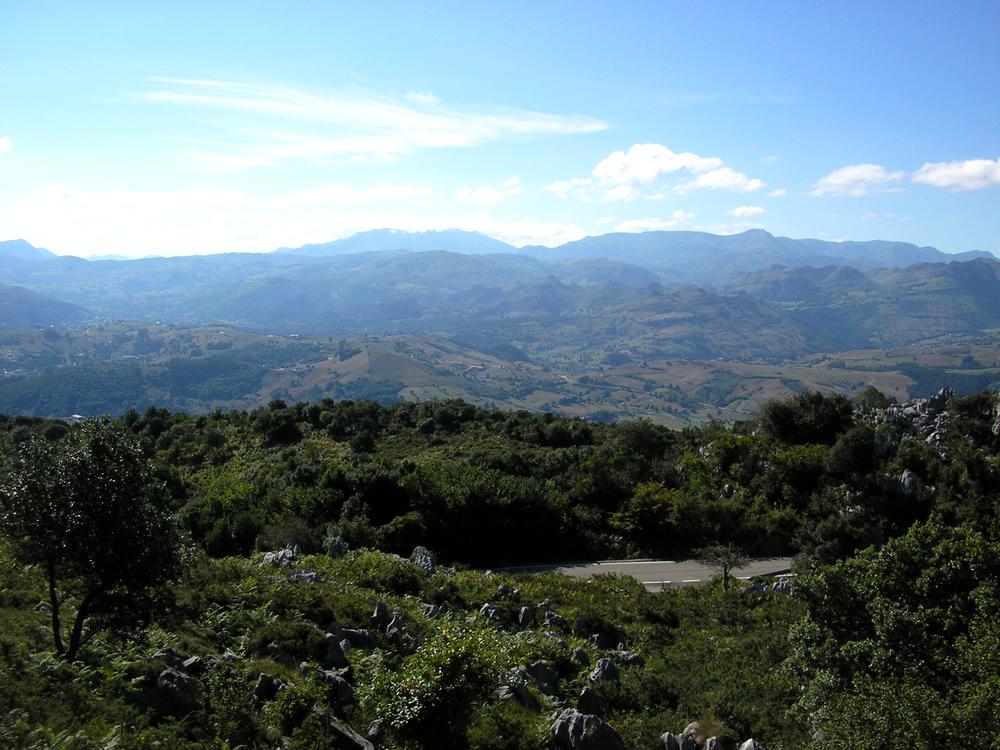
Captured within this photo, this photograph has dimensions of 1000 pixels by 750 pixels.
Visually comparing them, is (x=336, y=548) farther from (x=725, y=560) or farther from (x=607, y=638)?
(x=725, y=560)

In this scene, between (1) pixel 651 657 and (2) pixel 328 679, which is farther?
(1) pixel 651 657

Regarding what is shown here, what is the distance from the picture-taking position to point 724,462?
38500 millimetres

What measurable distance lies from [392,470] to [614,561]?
464 inches

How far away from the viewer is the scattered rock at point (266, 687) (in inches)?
489

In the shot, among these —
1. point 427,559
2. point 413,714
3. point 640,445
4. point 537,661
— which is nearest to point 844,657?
point 537,661

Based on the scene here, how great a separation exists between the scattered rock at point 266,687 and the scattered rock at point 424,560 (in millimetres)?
11198

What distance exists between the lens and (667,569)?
29.3 metres

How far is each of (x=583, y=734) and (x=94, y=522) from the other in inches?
369

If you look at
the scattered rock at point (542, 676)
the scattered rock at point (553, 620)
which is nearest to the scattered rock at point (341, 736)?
the scattered rock at point (542, 676)

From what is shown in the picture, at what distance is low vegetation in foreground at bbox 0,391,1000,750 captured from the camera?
11219 mm

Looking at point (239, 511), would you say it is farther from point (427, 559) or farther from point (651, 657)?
point (651, 657)

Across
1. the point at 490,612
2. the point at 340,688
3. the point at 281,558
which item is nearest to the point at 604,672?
the point at 490,612

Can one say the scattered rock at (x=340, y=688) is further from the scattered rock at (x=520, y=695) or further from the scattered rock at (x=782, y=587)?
the scattered rock at (x=782, y=587)

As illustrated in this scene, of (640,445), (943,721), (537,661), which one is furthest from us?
(640,445)
